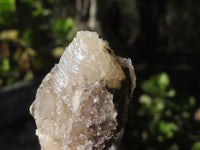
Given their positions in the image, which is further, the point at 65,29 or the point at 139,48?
the point at 139,48

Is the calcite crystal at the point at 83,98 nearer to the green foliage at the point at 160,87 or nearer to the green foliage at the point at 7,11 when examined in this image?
the green foliage at the point at 160,87

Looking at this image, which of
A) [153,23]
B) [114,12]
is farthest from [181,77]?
[114,12]

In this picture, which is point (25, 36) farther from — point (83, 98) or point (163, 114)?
point (83, 98)

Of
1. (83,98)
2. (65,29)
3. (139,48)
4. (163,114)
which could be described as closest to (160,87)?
(163,114)

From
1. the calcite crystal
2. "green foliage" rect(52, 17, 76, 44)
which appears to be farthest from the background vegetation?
the calcite crystal

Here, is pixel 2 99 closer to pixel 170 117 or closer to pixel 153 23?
pixel 170 117
